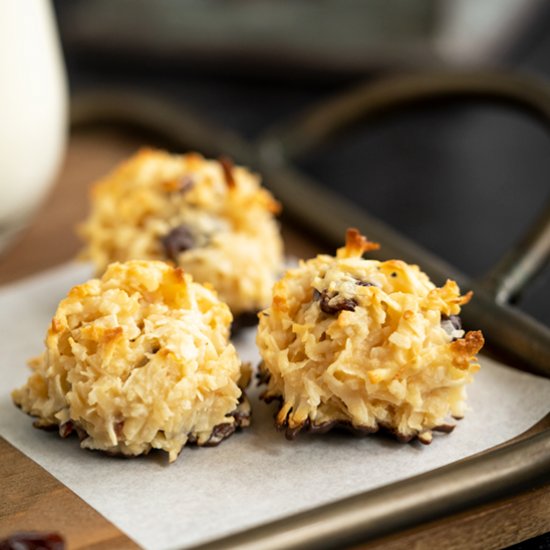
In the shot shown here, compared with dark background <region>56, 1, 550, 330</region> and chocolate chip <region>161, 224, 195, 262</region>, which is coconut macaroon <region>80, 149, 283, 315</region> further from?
dark background <region>56, 1, 550, 330</region>

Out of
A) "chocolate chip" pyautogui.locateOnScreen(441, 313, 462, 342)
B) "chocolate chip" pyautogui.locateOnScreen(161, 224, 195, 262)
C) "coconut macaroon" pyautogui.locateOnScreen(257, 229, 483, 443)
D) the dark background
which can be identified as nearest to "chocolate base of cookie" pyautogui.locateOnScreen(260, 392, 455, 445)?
"coconut macaroon" pyautogui.locateOnScreen(257, 229, 483, 443)

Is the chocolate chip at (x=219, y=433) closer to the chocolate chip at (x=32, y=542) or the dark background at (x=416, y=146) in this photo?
the chocolate chip at (x=32, y=542)

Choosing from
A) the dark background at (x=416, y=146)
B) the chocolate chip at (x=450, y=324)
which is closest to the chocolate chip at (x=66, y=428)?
the chocolate chip at (x=450, y=324)

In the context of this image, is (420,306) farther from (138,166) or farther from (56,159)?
(56,159)

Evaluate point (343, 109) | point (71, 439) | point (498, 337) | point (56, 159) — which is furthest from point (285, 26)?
point (71, 439)

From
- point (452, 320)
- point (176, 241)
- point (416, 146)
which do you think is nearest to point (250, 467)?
point (452, 320)

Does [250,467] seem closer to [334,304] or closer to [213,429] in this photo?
[213,429]
